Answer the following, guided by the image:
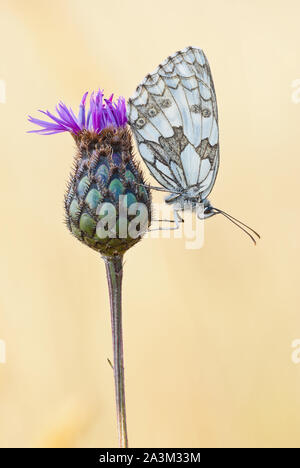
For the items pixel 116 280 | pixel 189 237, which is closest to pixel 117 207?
pixel 116 280

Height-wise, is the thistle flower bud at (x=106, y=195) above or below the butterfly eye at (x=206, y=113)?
below

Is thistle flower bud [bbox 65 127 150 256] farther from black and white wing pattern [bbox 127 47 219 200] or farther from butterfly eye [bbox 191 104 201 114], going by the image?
butterfly eye [bbox 191 104 201 114]

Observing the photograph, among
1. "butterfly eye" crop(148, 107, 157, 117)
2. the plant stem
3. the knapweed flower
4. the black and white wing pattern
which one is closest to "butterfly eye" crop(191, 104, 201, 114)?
the black and white wing pattern

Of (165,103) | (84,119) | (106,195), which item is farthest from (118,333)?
(165,103)

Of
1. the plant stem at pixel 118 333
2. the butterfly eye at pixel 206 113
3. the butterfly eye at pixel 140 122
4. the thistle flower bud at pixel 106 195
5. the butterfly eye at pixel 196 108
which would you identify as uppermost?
the butterfly eye at pixel 196 108

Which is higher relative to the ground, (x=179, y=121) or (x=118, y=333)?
(x=179, y=121)

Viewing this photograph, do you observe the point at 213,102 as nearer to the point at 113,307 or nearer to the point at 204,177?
the point at 204,177

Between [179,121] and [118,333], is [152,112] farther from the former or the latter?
[118,333]

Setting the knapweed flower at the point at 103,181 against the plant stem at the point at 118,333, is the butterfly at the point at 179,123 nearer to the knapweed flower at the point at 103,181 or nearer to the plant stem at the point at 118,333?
the knapweed flower at the point at 103,181

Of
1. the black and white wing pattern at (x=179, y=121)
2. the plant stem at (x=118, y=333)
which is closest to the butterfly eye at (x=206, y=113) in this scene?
the black and white wing pattern at (x=179, y=121)

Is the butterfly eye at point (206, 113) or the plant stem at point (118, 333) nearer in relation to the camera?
the plant stem at point (118, 333)
